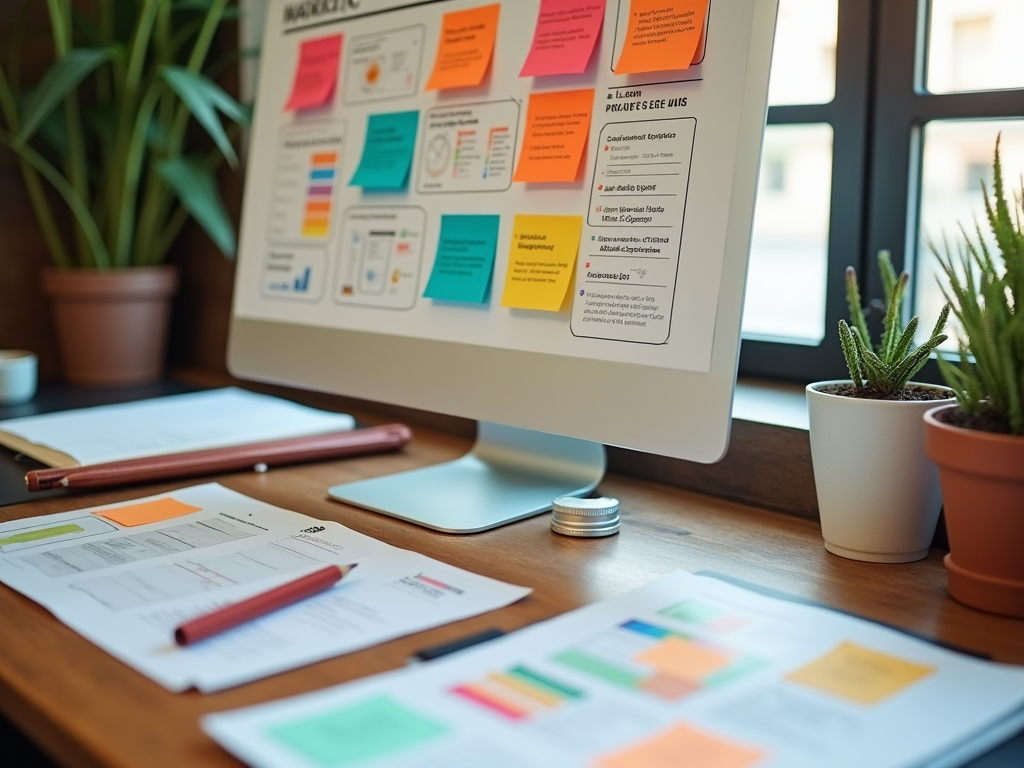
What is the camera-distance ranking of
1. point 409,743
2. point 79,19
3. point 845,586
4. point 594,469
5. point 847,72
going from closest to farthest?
point 409,743, point 845,586, point 594,469, point 847,72, point 79,19

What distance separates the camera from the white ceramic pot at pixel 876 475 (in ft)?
2.67

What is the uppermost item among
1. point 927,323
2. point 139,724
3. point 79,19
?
point 79,19

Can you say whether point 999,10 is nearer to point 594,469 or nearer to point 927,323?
point 927,323

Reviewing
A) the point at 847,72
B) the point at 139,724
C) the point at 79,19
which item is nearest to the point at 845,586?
the point at 139,724

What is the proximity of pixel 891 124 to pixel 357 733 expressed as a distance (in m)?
0.90

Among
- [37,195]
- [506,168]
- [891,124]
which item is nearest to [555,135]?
[506,168]

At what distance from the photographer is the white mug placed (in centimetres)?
149

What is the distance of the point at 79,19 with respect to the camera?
5.41ft

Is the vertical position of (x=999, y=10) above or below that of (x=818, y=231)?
above

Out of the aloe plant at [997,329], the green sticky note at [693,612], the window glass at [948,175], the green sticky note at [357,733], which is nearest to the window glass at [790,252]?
the window glass at [948,175]

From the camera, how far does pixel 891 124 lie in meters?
1.14

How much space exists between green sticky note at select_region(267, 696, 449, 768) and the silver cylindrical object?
37 centimetres

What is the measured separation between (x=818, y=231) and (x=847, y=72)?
27 centimetres

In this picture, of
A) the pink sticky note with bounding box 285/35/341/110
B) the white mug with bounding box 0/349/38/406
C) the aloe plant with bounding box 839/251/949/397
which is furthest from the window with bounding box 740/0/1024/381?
the white mug with bounding box 0/349/38/406
